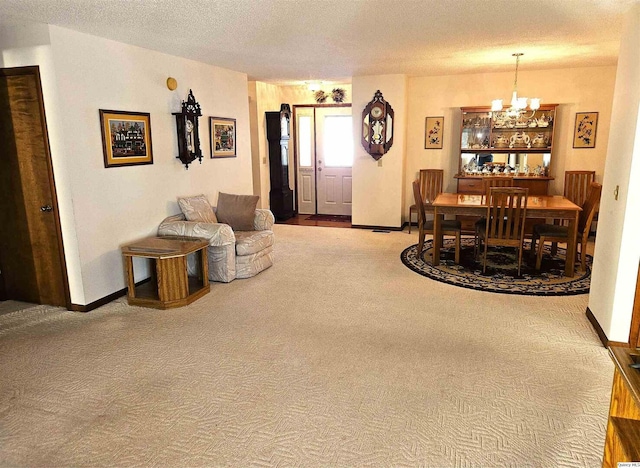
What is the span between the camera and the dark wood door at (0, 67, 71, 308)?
3.84m

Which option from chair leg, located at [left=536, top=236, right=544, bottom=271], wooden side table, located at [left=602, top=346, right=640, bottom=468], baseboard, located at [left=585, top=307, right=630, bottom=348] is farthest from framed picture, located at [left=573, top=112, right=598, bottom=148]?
wooden side table, located at [left=602, top=346, right=640, bottom=468]

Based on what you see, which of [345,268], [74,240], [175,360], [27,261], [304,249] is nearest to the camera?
[175,360]

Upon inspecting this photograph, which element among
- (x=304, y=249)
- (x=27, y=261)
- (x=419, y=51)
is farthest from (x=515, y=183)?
(x=27, y=261)

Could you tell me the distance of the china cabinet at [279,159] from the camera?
26.6 ft

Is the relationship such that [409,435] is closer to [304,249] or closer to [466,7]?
[466,7]

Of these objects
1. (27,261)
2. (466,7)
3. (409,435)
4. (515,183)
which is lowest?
(409,435)

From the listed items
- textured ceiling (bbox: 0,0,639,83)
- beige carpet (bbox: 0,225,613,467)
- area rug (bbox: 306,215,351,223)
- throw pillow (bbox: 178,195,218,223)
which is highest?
textured ceiling (bbox: 0,0,639,83)

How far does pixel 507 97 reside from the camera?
676cm

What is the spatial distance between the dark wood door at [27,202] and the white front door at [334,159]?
5.45 meters

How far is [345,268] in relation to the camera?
5262 mm

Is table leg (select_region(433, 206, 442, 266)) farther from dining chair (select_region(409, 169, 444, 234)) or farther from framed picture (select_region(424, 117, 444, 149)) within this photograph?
framed picture (select_region(424, 117, 444, 149))

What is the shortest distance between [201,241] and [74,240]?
1.11 meters

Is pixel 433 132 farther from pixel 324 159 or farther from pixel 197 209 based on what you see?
pixel 197 209

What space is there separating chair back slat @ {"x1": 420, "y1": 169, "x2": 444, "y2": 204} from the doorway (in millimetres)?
1745
